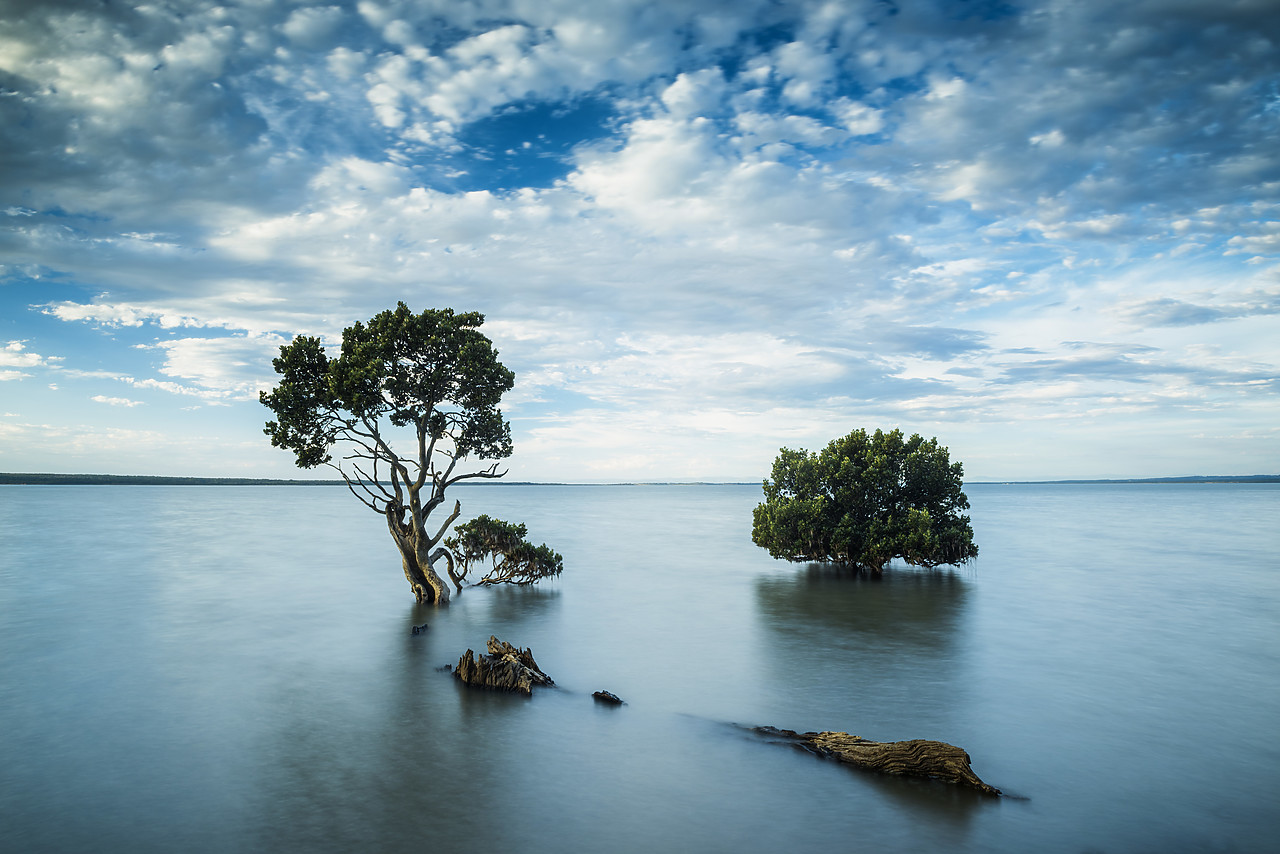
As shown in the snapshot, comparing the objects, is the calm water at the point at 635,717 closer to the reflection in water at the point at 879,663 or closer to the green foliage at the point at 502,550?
the reflection in water at the point at 879,663

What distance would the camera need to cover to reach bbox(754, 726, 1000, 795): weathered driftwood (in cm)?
1245

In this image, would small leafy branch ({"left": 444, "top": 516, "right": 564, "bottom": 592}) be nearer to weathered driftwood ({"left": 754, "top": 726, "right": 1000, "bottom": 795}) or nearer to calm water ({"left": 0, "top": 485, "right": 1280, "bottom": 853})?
calm water ({"left": 0, "top": 485, "right": 1280, "bottom": 853})

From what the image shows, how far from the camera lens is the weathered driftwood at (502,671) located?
18.5 metres

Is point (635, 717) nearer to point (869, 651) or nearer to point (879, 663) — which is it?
point (879, 663)

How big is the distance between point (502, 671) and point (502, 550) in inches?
748

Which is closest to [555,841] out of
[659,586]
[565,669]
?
[565,669]

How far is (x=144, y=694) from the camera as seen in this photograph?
61.3 feet

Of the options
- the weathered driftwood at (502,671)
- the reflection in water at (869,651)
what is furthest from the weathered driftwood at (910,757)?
the weathered driftwood at (502,671)

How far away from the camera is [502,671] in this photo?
1864 cm

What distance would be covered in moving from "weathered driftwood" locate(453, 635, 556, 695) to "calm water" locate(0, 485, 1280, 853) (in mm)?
472

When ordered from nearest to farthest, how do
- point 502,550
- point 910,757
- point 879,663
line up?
point 910,757, point 879,663, point 502,550

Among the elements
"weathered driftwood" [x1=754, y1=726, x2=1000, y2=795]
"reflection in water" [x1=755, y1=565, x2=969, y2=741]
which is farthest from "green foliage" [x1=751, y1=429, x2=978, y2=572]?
"weathered driftwood" [x1=754, y1=726, x2=1000, y2=795]

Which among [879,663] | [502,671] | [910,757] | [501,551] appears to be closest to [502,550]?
[501,551]

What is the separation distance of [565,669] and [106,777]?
11.3m
